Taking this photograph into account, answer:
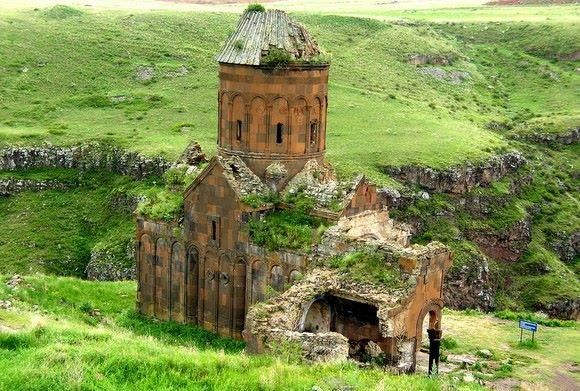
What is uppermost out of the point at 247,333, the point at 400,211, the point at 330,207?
the point at 330,207

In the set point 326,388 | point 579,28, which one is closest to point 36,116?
point 326,388

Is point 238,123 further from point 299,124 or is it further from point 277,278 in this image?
point 277,278

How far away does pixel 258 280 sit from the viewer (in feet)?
80.8

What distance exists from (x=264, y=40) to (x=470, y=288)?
24.5 meters

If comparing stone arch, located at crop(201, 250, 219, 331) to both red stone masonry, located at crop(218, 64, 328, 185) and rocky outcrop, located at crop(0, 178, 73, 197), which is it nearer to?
red stone masonry, located at crop(218, 64, 328, 185)

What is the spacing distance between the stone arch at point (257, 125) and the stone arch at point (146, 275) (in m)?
4.47

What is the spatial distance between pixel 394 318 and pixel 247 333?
335cm

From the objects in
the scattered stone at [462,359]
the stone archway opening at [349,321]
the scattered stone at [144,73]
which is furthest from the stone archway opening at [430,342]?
the scattered stone at [144,73]

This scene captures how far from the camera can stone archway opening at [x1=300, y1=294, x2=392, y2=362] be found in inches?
851

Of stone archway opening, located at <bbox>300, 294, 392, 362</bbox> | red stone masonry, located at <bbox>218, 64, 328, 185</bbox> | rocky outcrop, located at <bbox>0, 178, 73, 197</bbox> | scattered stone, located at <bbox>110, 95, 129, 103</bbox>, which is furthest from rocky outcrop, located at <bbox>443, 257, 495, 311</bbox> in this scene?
scattered stone, located at <bbox>110, 95, 129, 103</bbox>

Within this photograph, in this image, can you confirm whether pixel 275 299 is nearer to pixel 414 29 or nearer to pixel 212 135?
pixel 212 135

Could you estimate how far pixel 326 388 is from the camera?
1445 cm

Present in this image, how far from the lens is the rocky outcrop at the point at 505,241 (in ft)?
169

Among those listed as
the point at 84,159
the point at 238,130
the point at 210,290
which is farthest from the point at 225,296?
the point at 84,159
